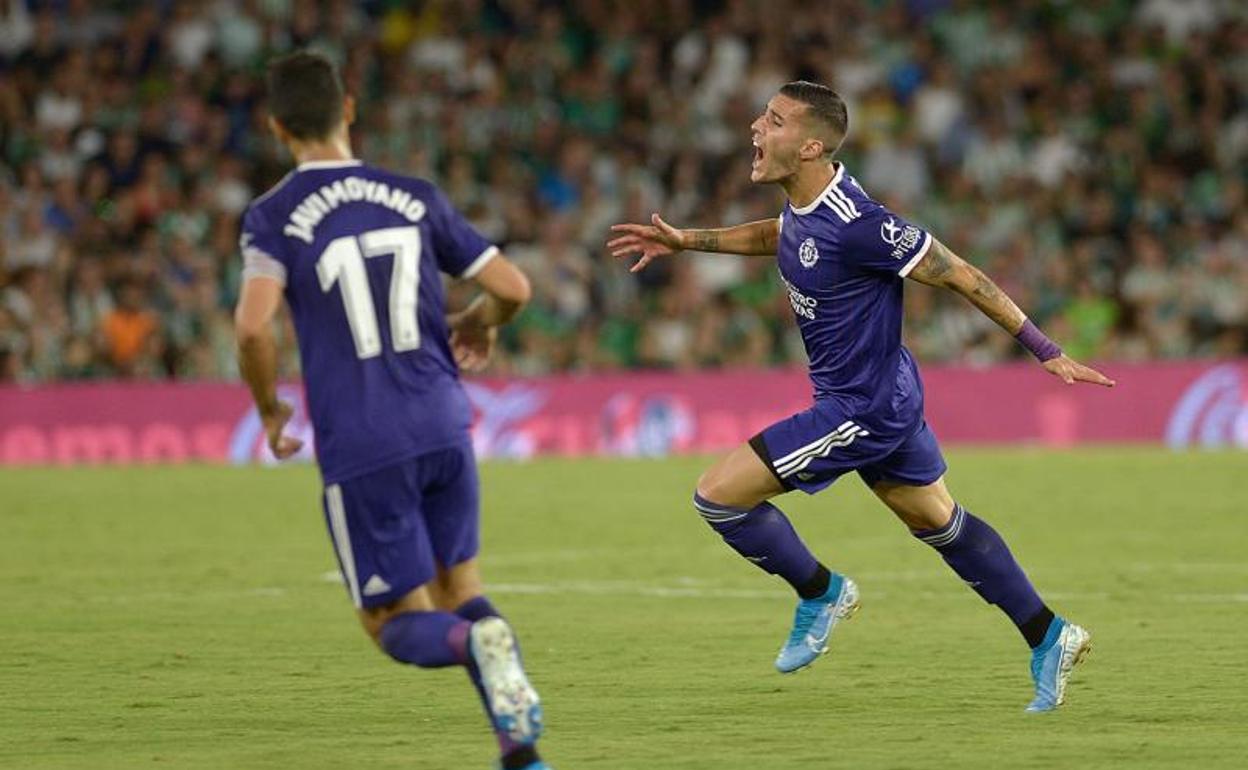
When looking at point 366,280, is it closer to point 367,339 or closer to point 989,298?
point 367,339

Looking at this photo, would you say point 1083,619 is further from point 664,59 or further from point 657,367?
point 664,59

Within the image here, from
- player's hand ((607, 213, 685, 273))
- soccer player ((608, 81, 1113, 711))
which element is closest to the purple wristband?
soccer player ((608, 81, 1113, 711))

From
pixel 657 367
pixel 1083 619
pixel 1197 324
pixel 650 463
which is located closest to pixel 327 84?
pixel 1083 619

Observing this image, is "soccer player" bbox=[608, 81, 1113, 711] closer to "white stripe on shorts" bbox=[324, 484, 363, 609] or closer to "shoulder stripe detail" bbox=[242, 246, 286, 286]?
"white stripe on shorts" bbox=[324, 484, 363, 609]

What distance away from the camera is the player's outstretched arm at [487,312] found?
6.96m

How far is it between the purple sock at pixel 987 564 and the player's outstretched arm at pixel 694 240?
1393 millimetres

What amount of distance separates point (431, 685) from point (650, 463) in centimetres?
1311

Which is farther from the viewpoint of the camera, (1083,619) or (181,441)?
(181,441)

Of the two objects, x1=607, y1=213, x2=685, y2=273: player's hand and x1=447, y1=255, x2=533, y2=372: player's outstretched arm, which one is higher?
x1=447, y1=255, x2=533, y2=372: player's outstretched arm

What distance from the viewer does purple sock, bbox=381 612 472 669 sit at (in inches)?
266

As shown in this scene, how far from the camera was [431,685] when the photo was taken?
376 inches

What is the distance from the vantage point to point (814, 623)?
9516 mm

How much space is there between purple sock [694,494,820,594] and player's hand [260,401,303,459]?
269 centimetres

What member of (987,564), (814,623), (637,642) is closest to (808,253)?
(987,564)
